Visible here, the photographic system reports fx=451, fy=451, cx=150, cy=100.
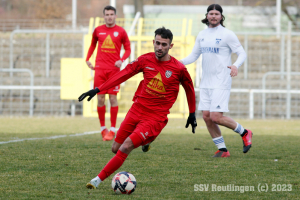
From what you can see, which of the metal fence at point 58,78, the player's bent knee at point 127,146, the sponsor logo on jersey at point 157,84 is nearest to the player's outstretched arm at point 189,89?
the sponsor logo on jersey at point 157,84

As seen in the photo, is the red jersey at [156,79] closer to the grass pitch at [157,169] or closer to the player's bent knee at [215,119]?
the grass pitch at [157,169]

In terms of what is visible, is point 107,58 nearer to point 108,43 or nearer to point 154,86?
point 108,43

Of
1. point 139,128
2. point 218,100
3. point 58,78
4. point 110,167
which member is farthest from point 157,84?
point 58,78

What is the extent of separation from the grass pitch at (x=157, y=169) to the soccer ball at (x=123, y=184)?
0.22 feet

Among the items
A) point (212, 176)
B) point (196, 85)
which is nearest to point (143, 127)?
point (212, 176)

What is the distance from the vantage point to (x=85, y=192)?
4.07m

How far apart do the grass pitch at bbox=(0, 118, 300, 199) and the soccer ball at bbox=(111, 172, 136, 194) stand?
7 centimetres

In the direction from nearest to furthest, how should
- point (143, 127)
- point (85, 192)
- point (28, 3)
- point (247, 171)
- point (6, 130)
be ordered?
point (85, 192), point (143, 127), point (247, 171), point (6, 130), point (28, 3)

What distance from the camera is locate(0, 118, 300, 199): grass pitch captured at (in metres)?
4.10

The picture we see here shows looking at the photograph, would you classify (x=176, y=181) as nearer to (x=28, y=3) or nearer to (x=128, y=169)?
(x=128, y=169)

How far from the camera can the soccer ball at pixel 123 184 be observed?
13.3ft

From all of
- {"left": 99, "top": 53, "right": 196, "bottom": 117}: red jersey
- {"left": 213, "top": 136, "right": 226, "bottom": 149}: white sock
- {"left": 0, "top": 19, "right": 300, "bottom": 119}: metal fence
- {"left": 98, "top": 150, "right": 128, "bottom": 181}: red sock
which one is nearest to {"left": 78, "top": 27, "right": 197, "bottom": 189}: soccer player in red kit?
{"left": 99, "top": 53, "right": 196, "bottom": 117}: red jersey

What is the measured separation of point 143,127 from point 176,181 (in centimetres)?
67

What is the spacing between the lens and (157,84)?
472 centimetres
